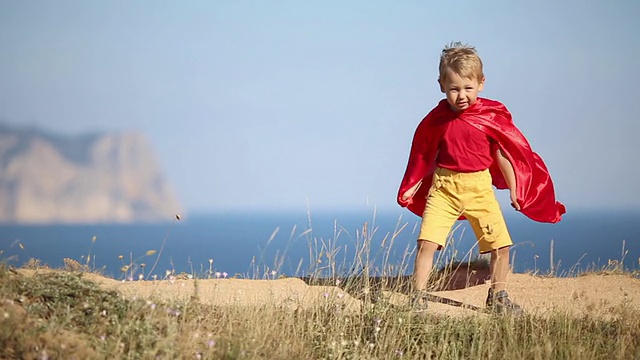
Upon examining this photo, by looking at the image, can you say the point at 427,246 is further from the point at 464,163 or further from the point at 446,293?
the point at 446,293

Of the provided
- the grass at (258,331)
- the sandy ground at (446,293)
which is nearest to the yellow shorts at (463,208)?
the sandy ground at (446,293)

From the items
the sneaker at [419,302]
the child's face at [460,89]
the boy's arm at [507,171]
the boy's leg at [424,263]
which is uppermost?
the child's face at [460,89]

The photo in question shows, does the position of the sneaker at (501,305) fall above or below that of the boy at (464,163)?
below

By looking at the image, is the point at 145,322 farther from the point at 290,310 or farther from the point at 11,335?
the point at 290,310

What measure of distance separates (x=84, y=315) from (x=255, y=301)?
1.66 meters

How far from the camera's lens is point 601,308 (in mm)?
6305

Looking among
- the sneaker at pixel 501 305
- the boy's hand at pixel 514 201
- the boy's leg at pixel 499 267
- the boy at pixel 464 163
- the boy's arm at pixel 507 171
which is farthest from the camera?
the boy's hand at pixel 514 201

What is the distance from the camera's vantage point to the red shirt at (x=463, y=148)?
590 centimetres

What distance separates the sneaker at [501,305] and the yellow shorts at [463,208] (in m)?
0.33

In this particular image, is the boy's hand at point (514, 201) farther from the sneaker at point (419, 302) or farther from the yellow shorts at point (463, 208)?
the sneaker at point (419, 302)

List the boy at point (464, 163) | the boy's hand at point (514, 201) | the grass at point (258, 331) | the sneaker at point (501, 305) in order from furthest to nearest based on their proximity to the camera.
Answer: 1. the boy's hand at point (514, 201)
2. the boy at point (464, 163)
3. the sneaker at point (501, 305)
4. the grass at point (258, 331)

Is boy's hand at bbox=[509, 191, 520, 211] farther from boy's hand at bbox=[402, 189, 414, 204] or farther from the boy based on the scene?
boy's hand at bbox=[402, 189, 414, 204]

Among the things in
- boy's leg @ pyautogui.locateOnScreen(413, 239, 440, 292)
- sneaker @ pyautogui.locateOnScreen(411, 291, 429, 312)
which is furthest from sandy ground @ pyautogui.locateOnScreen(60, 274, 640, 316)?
boy's leg @ pyautogui.locateOnScreen(413, 239, 440, 292)

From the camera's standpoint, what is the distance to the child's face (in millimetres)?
5781
